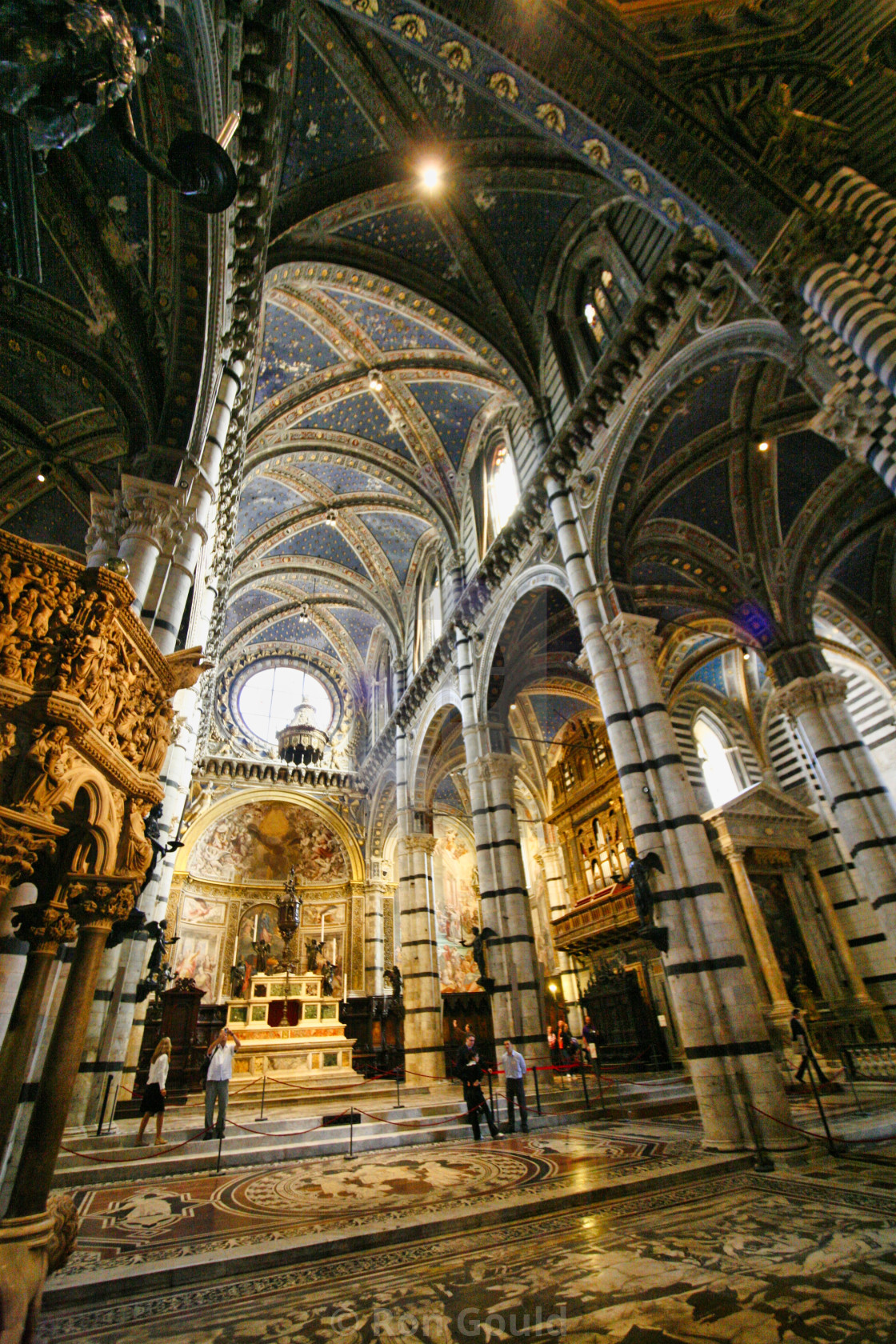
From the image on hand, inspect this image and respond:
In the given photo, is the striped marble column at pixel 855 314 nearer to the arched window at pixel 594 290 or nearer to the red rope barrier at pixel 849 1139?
the arched window at pixel 594 290

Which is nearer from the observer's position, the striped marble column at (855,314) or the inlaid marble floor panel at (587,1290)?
the inlaid marble floor panel at (587,1290)

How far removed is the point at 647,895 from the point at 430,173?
38.6ft

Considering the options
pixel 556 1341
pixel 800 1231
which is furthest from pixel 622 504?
pixel 556 1341

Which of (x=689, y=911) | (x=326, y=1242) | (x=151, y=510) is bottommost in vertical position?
(x=326, y=1242)

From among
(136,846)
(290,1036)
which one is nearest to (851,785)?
(136,846)

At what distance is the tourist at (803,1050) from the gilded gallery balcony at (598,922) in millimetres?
3914

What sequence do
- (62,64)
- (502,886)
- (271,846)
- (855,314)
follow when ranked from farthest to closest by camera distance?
(271,846), (502,886), (855,314), (62,64)

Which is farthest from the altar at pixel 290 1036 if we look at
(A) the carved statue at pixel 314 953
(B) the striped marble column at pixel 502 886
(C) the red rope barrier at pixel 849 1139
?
(C) the red rope barrier at pixel 849 1139

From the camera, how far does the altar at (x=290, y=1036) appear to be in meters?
12.6

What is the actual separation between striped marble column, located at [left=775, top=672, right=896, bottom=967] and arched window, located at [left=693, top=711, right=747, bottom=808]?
623cm

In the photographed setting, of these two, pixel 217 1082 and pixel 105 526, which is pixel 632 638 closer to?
pixel 105 526

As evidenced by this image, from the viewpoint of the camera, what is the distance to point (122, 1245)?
405 cm

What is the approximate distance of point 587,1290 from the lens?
3.08 m

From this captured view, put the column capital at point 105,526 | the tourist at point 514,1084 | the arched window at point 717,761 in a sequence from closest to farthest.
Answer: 1. the column capital at point 105,526
2. the tourist at point 514,1084
3. the arched window at point 717,761
